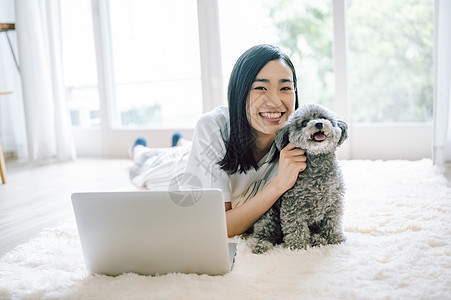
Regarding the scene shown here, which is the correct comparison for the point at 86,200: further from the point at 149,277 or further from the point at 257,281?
the point at 257,281

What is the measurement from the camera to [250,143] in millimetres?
1433

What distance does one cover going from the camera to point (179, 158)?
1985 mm

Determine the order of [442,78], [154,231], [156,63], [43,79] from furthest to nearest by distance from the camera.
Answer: [156,63] < [43,79] < [442,78] < [154,231]

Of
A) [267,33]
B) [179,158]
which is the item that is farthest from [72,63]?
[179,158]

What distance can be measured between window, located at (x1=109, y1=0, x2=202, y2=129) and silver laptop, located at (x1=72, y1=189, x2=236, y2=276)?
102 inches

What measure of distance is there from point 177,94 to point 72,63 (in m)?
1.22

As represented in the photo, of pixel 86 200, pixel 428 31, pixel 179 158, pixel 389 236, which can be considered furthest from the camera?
pixel 428 31

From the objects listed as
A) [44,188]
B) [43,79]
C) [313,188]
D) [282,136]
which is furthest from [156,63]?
[313,188]

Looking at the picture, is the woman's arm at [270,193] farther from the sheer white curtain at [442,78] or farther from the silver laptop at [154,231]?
the sheer white curtain at [442,78]

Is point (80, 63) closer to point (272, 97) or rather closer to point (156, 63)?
point (156, 63)

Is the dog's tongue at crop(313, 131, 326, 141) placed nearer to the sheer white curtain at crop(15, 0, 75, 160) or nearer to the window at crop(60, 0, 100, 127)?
the sheer white curtain at crop(15, 0, 75, 160)

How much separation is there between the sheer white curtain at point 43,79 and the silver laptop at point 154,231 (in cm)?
286

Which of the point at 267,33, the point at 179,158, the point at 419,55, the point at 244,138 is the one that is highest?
the point at 267,33

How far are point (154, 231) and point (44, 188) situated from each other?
6.23ft
